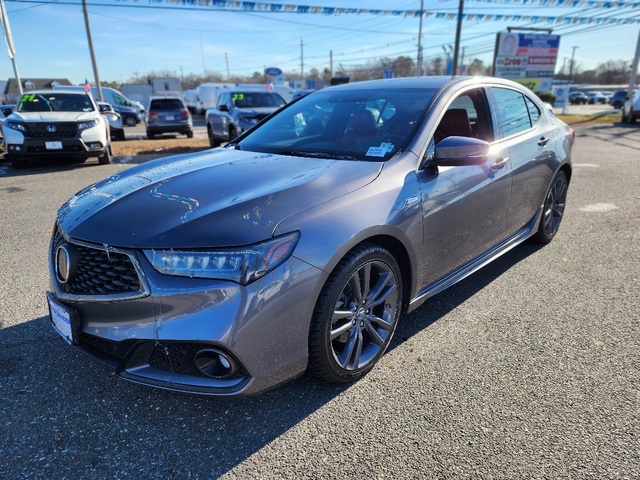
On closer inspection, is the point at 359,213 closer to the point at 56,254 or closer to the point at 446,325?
the point at 446,325

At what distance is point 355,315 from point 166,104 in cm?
1735

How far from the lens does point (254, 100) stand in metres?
13.0

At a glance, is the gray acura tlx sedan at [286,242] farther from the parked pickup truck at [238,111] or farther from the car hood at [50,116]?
the parked pickup truck at [238,111]

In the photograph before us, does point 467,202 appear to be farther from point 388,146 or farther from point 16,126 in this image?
point 16,126

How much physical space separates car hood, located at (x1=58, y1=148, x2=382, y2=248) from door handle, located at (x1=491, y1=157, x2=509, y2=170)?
1.20m

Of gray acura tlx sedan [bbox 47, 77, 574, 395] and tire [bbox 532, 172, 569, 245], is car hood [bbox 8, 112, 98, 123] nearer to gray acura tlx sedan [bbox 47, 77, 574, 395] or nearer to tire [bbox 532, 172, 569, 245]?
gray acura tlx sedan [bbox 47, 77, 574, 395]

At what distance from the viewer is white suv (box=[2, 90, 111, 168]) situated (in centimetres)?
886

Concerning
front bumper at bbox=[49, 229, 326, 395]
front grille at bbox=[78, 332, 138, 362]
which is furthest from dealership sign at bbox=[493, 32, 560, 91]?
front grille at bbox=[78, 332, 138, 362]

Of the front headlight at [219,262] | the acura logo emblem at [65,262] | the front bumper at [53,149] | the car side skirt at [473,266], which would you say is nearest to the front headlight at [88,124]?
the front bumper at [53,149]

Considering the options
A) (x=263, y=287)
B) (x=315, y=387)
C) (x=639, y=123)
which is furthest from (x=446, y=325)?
(x=639, y=123)

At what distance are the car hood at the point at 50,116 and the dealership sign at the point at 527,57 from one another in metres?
27.1

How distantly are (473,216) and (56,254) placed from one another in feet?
8.61

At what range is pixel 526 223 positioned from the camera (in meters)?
4.09

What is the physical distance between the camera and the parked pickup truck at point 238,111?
1166 cm
